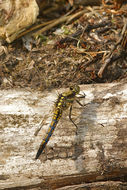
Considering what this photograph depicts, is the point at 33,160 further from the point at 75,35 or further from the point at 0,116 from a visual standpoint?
the point at 75,35

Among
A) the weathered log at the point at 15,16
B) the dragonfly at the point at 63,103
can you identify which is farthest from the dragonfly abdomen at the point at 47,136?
the weathered log at the point at 15,16

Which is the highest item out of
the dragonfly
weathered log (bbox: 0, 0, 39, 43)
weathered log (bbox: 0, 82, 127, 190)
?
weathered log (bbox: 0, 0, 39, 43)

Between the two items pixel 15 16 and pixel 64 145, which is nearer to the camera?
pixel 64 145

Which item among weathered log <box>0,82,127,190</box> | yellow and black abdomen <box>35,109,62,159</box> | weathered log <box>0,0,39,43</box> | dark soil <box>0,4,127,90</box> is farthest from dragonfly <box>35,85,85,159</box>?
weathered log <box>0,0,39,43</box>

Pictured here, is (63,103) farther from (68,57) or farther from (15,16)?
(15,16)

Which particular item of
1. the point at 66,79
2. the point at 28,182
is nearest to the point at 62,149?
the point at 28,182

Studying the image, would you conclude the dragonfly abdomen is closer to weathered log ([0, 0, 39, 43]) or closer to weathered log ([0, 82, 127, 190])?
weathered log ([0, 82, 127, 190])

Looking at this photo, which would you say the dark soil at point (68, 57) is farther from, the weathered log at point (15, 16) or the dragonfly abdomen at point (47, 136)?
the dragonfly abdomen at point (47, 136)

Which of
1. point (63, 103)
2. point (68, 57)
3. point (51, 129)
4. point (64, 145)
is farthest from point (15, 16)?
point (64, 145)
